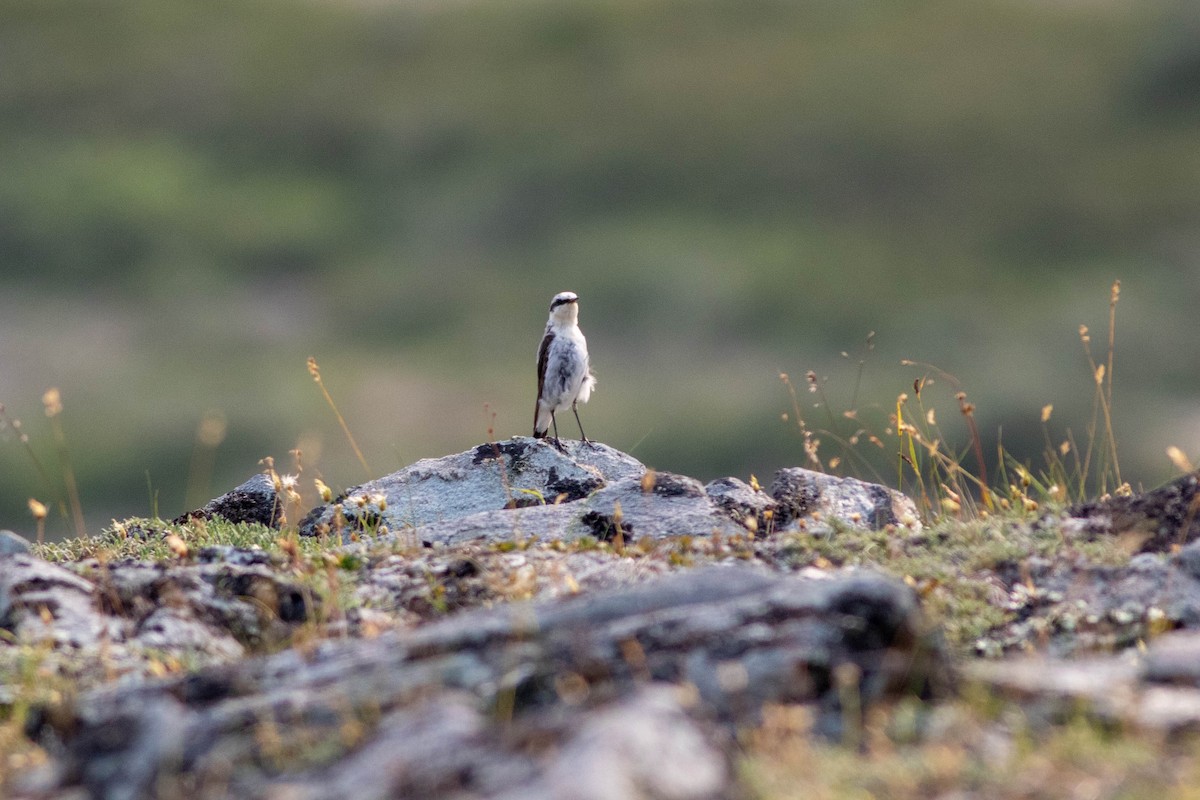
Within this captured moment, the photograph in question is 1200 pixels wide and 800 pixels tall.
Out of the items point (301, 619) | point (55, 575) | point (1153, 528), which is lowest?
point (1153, 528)

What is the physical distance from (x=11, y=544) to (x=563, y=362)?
8.55 m

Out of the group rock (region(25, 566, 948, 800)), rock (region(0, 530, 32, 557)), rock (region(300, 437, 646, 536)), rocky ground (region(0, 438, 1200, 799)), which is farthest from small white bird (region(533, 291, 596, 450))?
rock (region(25, 566, 948, 800))

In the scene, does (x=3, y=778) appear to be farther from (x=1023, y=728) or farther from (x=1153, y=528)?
(x=1153, y=528)

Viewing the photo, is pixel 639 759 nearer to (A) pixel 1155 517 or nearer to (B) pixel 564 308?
(A) pixel 1155 517

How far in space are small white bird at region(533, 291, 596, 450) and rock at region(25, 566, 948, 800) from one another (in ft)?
34.0

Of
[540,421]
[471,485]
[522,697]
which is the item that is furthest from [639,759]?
[540,421]

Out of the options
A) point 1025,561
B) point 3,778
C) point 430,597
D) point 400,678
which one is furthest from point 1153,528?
point 3,778

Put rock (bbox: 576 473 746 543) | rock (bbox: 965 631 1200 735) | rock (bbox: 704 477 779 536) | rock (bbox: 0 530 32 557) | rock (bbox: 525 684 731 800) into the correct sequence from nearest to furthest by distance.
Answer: rock (bbox: 525 684 731 800)
rock (bbox: 965 631 1200 735)
rock (bbox: 0 530 32 557)
rock (bbox: 576 473 746 543)
rock (bbox: 704 477 779 536)

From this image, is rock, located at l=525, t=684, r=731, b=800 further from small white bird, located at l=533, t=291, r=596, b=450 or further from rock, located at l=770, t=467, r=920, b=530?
small white bird, located at l=533, t=291, r=596, b=450

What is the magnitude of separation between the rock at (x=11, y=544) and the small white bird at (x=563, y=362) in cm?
810

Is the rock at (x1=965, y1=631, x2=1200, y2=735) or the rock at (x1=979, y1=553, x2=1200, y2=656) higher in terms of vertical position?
the rock at (x1=965, y1=631, x2=1200, y2=735)

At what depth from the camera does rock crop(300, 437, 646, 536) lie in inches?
376

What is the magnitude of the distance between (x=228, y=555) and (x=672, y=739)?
4.31 meters

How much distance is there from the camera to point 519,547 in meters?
7.27
